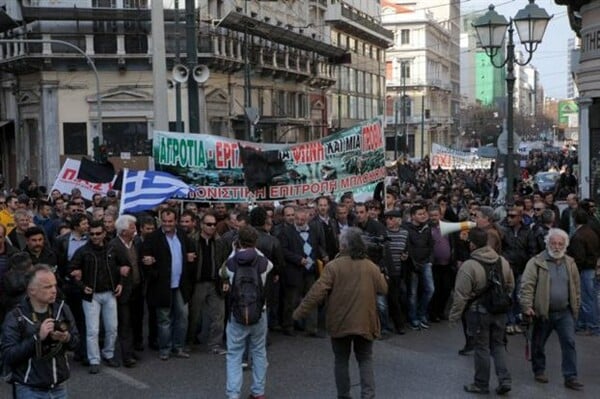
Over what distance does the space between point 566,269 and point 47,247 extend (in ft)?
17.7

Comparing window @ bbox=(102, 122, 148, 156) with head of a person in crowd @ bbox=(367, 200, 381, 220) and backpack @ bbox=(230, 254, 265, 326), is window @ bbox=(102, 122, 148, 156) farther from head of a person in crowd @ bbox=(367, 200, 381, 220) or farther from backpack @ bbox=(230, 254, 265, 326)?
backpack @ bbox=(230, 254, 265, 326)

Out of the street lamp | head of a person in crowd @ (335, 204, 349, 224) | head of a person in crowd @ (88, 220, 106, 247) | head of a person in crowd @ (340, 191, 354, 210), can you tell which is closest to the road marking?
head of a person in crowd @ (88, 220, 106, 247)

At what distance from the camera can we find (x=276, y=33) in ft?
150

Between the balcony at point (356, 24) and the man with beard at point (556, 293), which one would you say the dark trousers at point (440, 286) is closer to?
the man with beard at point (556, 293)

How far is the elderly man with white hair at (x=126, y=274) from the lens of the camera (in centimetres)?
959

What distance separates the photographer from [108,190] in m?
17.1

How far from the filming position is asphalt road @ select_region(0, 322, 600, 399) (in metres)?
8.58

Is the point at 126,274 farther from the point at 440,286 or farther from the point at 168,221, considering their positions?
the point at 440,286

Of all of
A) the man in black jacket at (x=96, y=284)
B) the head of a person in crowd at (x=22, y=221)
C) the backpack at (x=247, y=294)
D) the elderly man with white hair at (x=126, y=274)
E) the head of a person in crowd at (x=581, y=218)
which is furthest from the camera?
the head of a person in crowd at (x=581, y=218)

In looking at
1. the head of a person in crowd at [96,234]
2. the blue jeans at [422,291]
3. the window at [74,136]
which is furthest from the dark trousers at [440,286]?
the window at [74,136]

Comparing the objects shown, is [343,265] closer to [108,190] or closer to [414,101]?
[108,190]

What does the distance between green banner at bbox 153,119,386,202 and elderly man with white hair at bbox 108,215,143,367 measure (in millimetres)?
2593

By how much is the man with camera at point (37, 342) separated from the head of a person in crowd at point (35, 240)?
3.24 meters

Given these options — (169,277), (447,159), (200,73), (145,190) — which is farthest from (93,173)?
(447,159)
